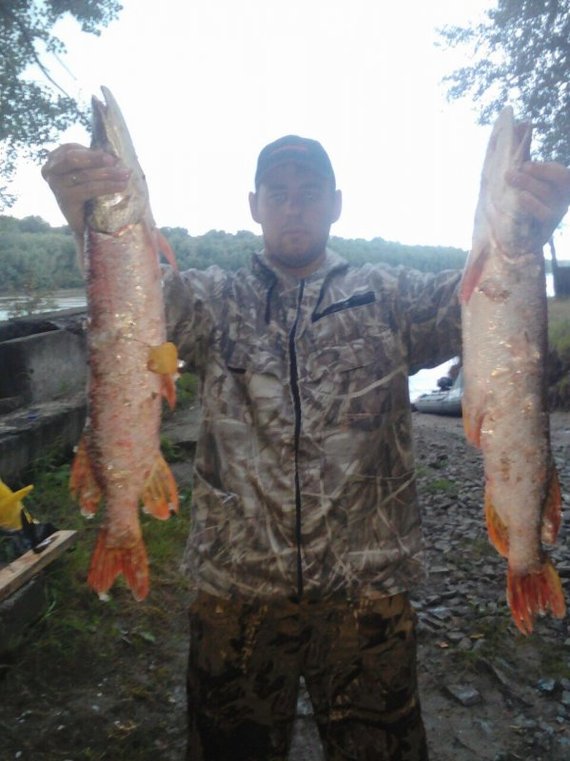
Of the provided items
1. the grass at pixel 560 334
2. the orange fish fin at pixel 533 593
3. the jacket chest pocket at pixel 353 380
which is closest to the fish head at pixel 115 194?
the jacket chest pocket at pixel 353 380

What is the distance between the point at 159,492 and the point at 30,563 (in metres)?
Answer: 2.35

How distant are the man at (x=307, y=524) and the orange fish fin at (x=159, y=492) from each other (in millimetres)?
289

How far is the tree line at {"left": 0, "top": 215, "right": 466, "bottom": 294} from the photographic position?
641 inches

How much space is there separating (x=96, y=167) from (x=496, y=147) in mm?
1440

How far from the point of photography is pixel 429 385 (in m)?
28.6

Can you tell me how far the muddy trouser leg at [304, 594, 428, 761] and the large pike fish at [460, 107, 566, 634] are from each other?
50 centimetres

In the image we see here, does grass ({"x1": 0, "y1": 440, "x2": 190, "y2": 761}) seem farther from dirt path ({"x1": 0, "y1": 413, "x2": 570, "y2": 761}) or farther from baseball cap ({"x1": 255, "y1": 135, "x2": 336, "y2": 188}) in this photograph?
baseball cap ({"x1": 255, "y1": 135, "x2": 336, "y2": 188})

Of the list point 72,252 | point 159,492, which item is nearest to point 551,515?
point 159,492

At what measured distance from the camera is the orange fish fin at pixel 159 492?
259cm

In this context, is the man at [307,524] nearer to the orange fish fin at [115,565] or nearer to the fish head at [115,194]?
the fish head at [115,194]

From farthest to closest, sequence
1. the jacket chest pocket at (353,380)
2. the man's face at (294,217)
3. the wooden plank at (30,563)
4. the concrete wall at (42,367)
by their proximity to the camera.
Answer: the concrete wall at (42,367), the wooden plank at (30,563), the man's face at (294,217), the jacket chest pocket at (353,380)

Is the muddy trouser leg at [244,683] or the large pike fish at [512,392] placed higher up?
the large pike fish at [512,392]

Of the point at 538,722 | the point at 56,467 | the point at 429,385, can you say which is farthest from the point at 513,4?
the point at 538,722

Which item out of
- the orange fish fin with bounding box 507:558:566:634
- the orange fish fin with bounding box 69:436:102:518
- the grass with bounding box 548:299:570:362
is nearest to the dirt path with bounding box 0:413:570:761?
the orange fish fin with bounding box 507:558:566:634
